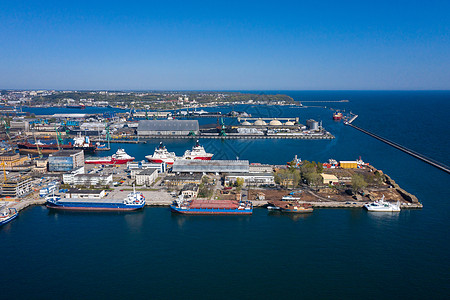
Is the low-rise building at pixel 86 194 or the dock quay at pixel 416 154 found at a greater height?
the dock quay at pixel 416 154

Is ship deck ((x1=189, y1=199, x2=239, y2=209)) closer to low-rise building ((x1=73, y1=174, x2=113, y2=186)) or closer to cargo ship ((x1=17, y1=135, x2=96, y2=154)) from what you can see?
low-rise building ((x1=73, y1=174, x2=113, y2=186))

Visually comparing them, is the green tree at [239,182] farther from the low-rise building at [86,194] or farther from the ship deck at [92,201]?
the low-rise building at [86,194]

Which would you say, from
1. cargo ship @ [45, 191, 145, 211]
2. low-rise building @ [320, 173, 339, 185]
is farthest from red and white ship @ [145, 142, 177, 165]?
low-rise building @ [320, 173, 339, 185]

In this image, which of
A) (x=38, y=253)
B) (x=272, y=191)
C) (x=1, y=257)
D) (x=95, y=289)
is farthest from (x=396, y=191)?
(x=1, y=257)

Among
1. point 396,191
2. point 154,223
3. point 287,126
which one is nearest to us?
point 154,223

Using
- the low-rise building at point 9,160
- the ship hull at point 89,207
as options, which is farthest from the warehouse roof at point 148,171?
the low-rise building at point 9,160

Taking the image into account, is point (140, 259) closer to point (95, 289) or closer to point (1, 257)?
point (95, 289)
